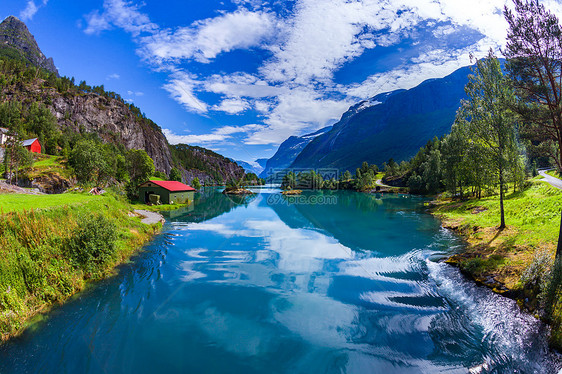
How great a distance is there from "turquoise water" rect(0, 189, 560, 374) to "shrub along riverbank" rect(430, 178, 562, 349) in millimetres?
818

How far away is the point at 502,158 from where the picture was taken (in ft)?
68.6

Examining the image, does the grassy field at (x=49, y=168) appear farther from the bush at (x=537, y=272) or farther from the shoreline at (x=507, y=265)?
the bush at (x=537, y=272)

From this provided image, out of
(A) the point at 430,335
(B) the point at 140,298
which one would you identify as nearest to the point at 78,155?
(B) the point at 140,298

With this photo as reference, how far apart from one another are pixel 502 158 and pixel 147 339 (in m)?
28.1

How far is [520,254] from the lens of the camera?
13922 mm

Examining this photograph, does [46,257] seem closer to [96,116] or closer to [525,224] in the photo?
[525,224]

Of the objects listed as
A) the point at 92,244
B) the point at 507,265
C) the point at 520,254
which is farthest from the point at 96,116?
the point at 520,254

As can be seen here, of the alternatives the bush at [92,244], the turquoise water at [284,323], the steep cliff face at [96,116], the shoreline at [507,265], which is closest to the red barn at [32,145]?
the steep cliff face at [96,116]

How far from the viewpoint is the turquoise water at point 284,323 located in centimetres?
841

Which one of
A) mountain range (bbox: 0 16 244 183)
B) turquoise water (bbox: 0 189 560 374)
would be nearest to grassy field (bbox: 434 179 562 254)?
turquoise water (bbox: 0 189 560 374)

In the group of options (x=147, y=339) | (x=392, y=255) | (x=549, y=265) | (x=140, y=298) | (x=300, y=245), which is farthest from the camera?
(x=300, y=245)

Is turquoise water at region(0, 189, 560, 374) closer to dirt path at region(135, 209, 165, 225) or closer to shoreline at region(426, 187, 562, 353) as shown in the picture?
shoreline at region(426, 187, 562, 353)

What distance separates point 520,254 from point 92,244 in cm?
2479

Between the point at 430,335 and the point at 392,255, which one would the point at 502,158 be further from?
the point at 430,335
